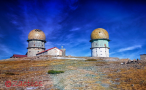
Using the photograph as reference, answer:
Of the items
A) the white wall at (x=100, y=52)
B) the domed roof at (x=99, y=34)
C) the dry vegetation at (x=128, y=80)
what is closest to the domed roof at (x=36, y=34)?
the domed roof at (x=99, y=34)

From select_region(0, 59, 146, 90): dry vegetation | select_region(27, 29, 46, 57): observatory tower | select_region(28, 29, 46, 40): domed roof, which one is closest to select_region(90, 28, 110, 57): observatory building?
select_region(28, 29, 46, 40): domed roof

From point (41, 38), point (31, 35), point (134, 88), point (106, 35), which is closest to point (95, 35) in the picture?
point (106, 35)

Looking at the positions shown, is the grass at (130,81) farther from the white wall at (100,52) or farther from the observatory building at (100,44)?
the observatory building at (100,44)

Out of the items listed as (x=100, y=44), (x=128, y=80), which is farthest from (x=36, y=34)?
(x=128, y=80)

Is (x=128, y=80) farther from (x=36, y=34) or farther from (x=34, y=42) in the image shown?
(x=36, y=34)

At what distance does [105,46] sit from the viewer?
45.1 m

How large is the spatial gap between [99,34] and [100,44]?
4242 millimetres

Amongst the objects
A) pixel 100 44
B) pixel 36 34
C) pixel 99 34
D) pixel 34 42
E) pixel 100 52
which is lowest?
pixel 100 52

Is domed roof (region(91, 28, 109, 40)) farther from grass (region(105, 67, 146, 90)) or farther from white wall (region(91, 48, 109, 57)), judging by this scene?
grass (region(105, 67, 146, 90))

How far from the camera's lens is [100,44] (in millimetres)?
45062

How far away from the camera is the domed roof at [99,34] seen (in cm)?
4525

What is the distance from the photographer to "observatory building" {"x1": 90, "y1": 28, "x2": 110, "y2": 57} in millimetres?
44875

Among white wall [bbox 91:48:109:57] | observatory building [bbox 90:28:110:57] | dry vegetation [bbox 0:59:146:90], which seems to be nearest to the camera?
dry vegetation [bbox 0:59:146:90]

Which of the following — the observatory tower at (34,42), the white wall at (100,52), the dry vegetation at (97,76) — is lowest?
the dry vegetation at (97,76)
